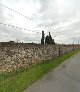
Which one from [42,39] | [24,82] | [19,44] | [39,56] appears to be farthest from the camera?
[42,39]

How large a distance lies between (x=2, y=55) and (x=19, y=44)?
2.66 meters

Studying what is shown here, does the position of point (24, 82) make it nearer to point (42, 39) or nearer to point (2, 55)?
point (2, 55)

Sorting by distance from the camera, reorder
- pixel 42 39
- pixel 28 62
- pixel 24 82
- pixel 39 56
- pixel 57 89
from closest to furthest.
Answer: pixel 57 89
pixel 24 82
pixel 28 62
pixel 39 56
pixel 42 39

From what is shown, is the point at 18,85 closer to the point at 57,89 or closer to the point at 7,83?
the point at 7,83

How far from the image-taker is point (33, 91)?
27.8 feet

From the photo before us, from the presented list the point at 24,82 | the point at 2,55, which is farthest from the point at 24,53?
the point at 24,82

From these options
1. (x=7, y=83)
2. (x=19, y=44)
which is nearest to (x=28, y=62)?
(x=19, y=44)

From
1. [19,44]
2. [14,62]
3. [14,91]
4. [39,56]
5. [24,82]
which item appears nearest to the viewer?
[14,91]

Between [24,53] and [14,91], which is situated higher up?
[24,53]

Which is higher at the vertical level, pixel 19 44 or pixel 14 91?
pixel 19 44

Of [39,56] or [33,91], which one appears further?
[39,56]

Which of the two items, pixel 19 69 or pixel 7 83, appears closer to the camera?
pixel 7 83

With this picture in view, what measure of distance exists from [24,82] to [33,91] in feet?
4.46

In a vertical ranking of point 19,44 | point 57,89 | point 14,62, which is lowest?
point 57,89
